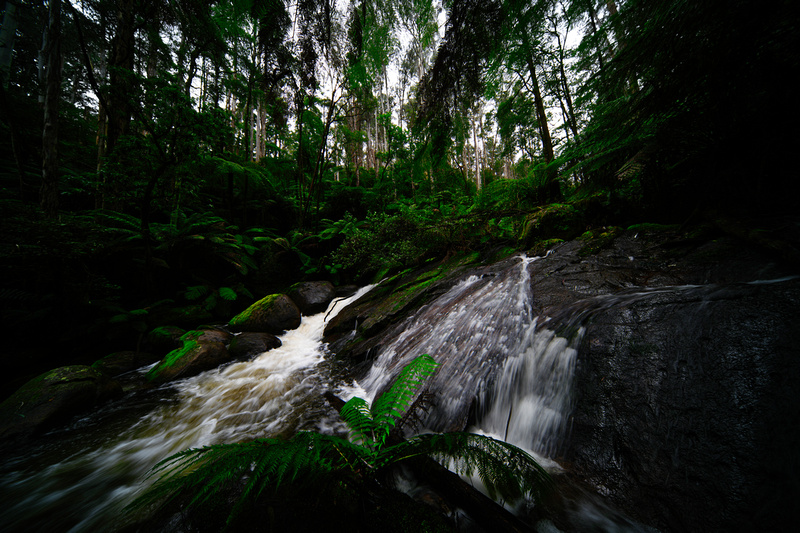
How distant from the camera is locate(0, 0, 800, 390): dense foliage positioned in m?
2.18

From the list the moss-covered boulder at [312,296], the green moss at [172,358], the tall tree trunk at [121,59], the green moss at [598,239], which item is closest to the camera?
the green moss at [598,239]

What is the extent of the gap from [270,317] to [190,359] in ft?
6.14

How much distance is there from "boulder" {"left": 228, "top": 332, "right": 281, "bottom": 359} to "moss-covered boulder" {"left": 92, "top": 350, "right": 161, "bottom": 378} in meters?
1.36

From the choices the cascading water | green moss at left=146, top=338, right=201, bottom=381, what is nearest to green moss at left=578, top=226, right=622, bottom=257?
the cascading water

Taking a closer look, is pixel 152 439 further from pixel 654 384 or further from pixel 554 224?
pixel 554 224

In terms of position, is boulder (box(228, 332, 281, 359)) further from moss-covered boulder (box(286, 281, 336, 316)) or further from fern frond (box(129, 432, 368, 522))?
fern frond (box(129, 432, 368, 522))

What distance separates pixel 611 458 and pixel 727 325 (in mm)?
1093

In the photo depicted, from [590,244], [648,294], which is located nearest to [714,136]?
[590,244]

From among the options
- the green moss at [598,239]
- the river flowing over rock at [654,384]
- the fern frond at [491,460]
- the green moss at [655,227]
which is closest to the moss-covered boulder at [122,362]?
the river flowing over rock at [654,384]

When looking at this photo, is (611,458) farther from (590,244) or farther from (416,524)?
(590,244)

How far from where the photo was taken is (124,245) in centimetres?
575

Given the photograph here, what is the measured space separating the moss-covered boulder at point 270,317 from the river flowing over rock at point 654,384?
12.3 ft

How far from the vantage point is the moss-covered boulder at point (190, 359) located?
12.6 feet

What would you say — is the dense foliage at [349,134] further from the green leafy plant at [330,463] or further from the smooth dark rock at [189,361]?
the green leafy plant at [330,463]
